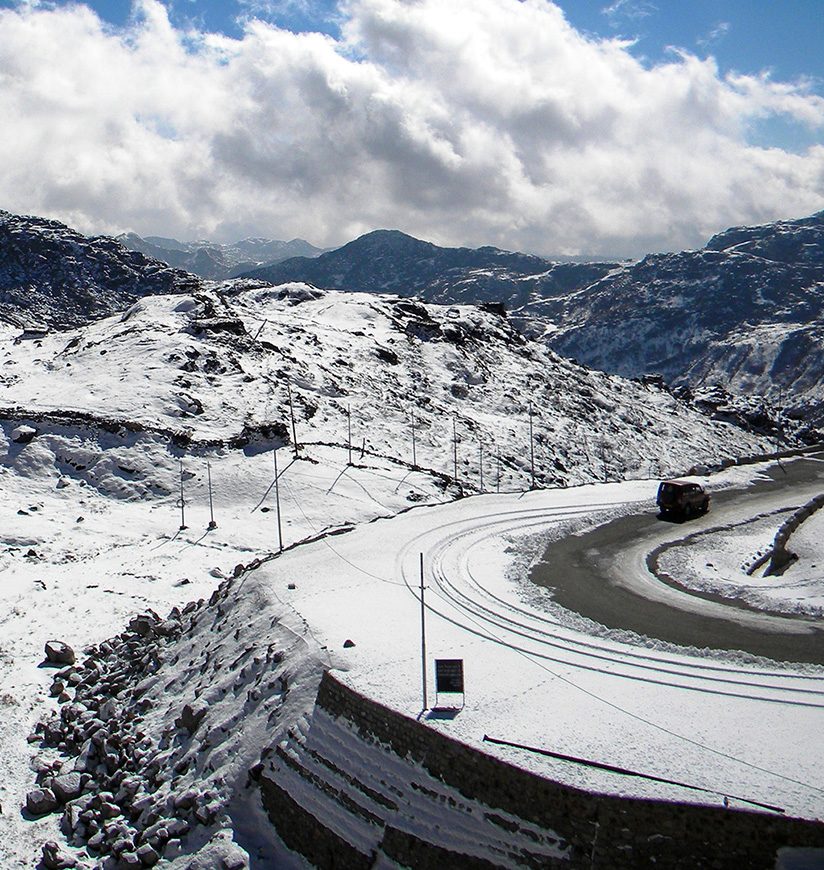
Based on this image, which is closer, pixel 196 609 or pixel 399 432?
pixel 196 609

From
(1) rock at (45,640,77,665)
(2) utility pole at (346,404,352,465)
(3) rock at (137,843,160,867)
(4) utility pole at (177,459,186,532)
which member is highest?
(2) utility pole at (346,404,352,465)

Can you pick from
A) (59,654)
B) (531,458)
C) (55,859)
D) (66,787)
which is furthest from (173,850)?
(531,458)

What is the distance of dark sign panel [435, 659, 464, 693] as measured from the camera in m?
14.7

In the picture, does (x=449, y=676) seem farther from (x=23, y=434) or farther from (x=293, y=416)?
(x=293, y=416)

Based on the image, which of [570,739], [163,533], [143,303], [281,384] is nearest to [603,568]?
[570,739]

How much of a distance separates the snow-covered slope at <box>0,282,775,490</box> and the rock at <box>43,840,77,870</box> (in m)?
38.2

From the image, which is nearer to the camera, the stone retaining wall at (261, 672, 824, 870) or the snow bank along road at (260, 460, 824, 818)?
the stone retaining wall at (261, 672, 824, 870)

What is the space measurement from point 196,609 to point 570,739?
54.4 ft

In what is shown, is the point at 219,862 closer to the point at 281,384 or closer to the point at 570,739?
the point at 570,739

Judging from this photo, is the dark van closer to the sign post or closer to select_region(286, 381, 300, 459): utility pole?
the sign post

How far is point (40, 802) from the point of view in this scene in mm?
18000

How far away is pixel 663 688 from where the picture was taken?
15.9 metres

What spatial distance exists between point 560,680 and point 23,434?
4527 cm

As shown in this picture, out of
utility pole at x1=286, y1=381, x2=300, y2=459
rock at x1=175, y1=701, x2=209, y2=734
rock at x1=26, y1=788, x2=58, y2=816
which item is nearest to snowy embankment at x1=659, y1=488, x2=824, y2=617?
rock at x1=175, y1=701, x2=209, y2=734
